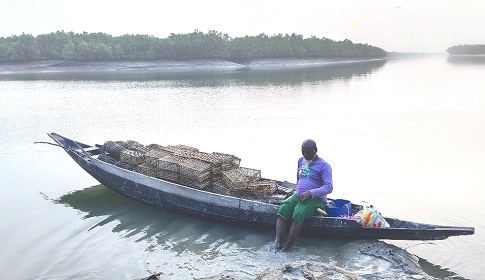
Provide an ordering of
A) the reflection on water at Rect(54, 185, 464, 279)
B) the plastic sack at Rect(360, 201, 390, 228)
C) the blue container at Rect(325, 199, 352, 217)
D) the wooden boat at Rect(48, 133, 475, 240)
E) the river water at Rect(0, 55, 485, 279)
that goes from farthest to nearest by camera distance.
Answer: the blue container at Rect(325, 199, 352, 217) < the river water at Rect(0, 55, 485, 279) < the plastic sack at Rect(360, 201, 390, 228) < the wooden boat at Rect(48, 133, 475, 240) < the reflection on water at Rect(54, 185, 464, 279)

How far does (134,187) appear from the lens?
9773mm

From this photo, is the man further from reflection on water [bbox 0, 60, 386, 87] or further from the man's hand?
reflection on water [bbox 0, 60, 386, 87]

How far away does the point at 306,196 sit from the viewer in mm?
7328

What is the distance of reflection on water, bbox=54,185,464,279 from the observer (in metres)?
6.75

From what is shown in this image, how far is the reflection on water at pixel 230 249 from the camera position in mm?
6749

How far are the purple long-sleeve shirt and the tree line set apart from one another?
293 ft

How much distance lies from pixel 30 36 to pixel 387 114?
92.3 meters

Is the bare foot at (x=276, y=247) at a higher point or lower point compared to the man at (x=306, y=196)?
lower

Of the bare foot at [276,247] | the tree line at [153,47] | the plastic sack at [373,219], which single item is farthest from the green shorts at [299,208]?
the tree line at [153,47]

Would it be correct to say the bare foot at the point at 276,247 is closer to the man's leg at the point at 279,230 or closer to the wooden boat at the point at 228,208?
the man's leg at the point at 279,230

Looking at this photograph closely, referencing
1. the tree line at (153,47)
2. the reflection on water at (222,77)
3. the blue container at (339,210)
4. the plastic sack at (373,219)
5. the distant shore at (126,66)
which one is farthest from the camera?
the tree line at (153,47)

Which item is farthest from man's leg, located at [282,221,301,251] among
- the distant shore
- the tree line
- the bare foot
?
the tree line

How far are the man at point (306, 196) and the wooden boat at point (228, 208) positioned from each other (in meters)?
0.31

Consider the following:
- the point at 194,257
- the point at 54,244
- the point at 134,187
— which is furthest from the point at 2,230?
the point at 194,257
